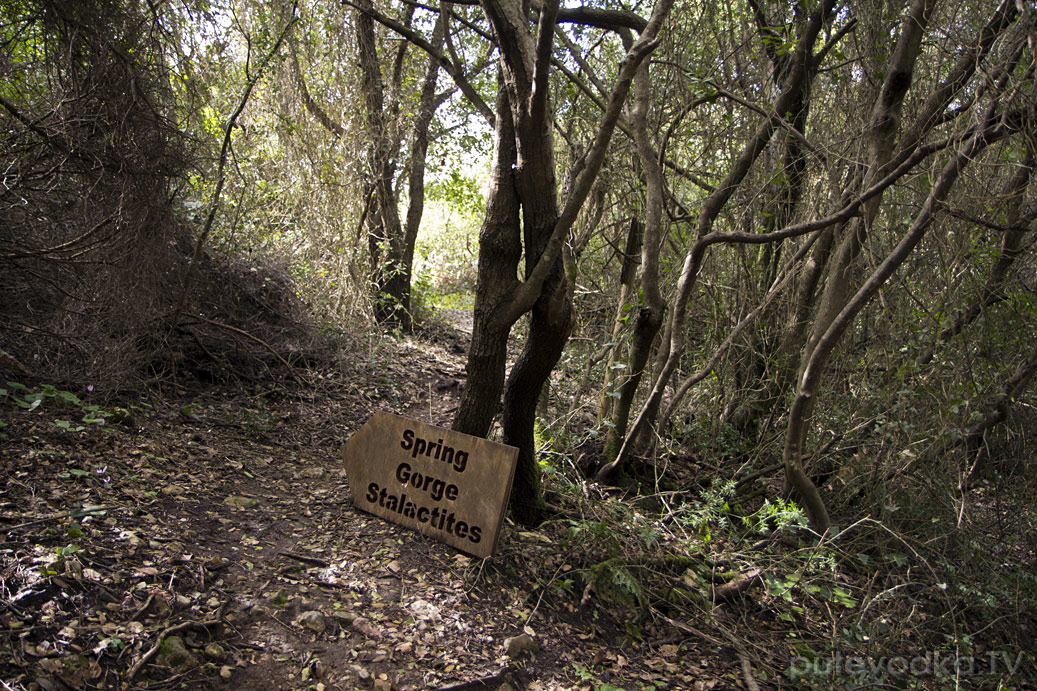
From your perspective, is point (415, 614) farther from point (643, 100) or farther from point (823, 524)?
point (643, 100)

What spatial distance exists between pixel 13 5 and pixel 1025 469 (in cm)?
689

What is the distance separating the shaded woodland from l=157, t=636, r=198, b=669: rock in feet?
0.14

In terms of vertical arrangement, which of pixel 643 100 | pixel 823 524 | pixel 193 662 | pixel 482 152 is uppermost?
pixel 482 152

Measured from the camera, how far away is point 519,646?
3252 millimetres

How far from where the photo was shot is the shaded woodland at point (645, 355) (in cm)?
360

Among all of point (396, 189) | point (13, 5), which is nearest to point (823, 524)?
point (13, 5)

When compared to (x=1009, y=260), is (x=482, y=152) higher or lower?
higher

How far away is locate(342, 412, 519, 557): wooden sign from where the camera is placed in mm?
3709

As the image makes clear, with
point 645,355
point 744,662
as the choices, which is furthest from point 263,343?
point 744,662

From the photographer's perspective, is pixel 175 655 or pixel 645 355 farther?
pixel 645 355

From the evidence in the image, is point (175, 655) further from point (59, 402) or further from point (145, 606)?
point (59, 402)

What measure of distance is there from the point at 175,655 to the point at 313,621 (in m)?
0.60

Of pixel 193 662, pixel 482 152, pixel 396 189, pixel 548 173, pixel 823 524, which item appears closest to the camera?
pixel 193 662

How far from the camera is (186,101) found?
16.6 ft
